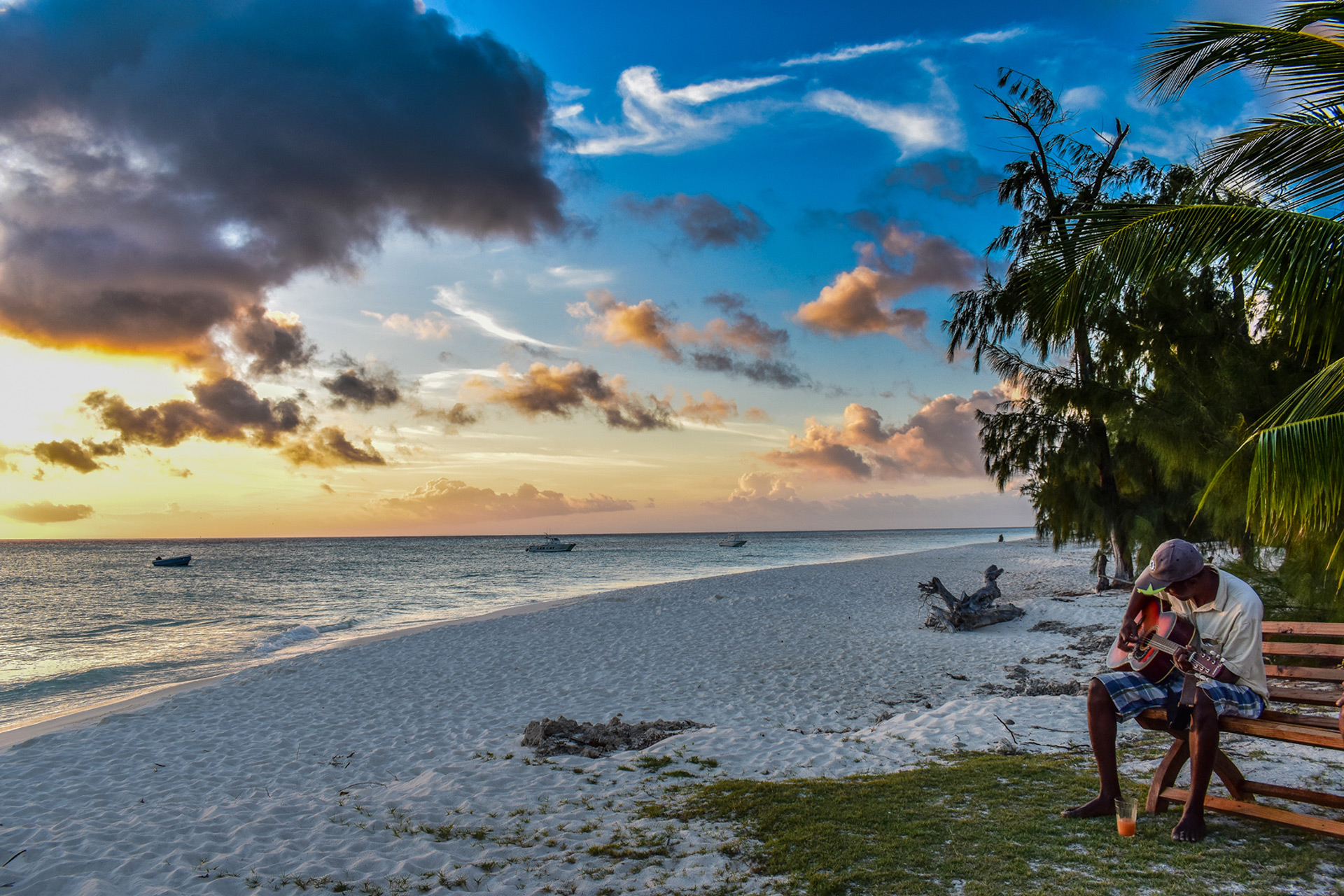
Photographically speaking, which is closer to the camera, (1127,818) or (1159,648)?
(1127,818)

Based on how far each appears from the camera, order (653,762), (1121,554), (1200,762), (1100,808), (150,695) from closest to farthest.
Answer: (1200,762), (1100,808), (653,762), (150,695), (1121,554)

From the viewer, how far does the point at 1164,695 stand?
12.0 feet

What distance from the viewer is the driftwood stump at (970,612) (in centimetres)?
1350

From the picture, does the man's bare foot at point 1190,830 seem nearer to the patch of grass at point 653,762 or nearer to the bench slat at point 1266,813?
the bench slat at point 1266,813

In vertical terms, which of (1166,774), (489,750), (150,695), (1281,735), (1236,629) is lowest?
(150,695)

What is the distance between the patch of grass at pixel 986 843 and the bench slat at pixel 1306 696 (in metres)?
0.66

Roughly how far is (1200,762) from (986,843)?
1.14 m

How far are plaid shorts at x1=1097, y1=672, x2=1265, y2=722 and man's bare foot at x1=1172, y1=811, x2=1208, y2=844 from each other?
1.71ft

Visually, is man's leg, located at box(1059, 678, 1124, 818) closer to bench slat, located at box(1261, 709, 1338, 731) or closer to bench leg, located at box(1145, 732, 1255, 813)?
bench leg, located at box(1145, 732, 1255, 813)

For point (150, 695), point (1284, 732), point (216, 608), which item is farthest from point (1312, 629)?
point (216, 608)

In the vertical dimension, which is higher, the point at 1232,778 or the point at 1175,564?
the point at 1175,564

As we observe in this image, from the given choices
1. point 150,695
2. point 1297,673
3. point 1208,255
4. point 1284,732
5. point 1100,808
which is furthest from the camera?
point 150,695

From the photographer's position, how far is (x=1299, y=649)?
12.4ft

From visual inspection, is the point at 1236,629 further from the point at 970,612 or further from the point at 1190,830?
the point at 970,612
